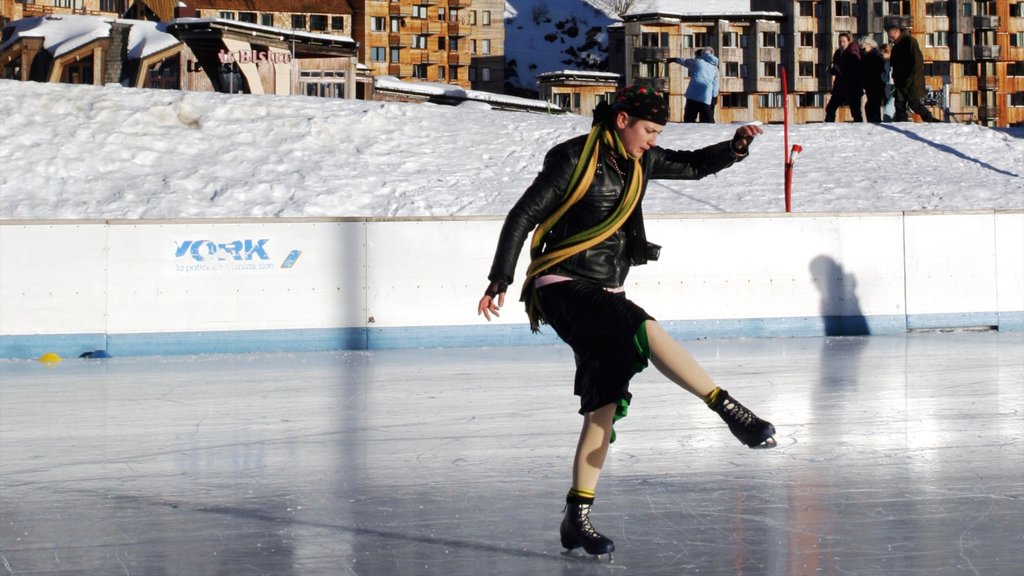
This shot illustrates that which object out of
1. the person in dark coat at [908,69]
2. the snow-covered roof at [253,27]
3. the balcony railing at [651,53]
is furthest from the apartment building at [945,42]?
the person in dark coat at [908,69]

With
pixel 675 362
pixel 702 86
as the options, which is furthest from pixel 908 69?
pixel 675 362

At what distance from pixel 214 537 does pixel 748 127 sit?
2507 millimetres

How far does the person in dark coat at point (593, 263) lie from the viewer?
192 inches

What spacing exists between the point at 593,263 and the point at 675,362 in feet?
1.71

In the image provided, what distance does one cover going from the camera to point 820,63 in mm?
81125

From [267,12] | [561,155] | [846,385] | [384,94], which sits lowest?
[846,385]

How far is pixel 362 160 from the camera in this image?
22.5 m

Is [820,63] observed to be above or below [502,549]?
above

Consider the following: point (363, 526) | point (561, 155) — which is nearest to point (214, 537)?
point (363, 526)

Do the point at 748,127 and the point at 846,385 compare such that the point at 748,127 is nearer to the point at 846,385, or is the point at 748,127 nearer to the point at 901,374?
the point at 846,385

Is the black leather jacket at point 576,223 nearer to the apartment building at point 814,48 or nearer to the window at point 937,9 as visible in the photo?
the apartment building at point 814,48

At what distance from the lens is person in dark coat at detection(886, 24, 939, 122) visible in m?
22.4

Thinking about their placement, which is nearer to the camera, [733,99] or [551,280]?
[551,280]

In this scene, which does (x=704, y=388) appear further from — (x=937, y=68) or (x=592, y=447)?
(x=937, y=68)
